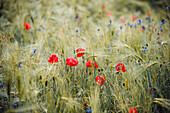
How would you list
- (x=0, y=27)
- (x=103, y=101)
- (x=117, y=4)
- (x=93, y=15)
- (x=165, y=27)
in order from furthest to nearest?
1. (x=117, y=4)
2. (x=93, y=15)
3. (x=0, y=27)
4. (x=165, y=27)
5. (x=103, y=101)

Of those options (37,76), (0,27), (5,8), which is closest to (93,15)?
(5,8)

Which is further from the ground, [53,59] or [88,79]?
[53,59]

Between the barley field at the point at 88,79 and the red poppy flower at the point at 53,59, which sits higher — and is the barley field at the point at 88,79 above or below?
below

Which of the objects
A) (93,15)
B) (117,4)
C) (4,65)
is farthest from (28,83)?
(117,4)

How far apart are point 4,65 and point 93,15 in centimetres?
261

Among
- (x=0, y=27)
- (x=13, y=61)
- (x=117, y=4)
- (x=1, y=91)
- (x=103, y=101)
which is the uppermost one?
(x=117, y=4)

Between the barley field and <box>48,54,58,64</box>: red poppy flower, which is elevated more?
<box>48,54,58,64</box>: red poppy flower

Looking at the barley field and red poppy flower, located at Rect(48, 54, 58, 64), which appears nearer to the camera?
the barley field

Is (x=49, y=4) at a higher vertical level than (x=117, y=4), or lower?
lower

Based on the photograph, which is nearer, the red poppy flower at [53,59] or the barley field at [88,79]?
the barley field at [88,79]

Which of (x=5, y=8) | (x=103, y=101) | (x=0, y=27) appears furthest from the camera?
(x=5, y=8)

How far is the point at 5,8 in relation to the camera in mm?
2779

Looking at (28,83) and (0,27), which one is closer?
(28,83)

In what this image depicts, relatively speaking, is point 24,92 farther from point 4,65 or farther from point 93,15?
point 93,15
